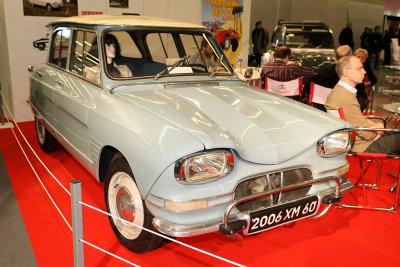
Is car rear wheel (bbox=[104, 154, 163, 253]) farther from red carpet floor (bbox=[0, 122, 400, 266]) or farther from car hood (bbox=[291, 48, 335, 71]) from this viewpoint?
car hood (bbox=[291, 48, 335, 71])

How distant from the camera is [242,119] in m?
2.84

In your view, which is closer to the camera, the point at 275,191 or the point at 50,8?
the point at 275,191

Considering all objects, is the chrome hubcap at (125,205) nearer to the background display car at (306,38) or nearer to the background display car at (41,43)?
the background display car at (41,43)

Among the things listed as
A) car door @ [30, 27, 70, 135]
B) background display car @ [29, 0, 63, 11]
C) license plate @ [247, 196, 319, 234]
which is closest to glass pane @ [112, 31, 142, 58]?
car door @ [30, 27, 70, 135]

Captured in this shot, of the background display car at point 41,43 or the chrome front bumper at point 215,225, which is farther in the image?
the background display car at point 41,43

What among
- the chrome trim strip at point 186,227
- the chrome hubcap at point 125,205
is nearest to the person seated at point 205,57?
the chrome hubcap at point 125,205

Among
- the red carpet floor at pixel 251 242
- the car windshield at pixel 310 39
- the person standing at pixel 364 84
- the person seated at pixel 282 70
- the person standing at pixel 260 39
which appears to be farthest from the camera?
the person standing at pixel 260 39

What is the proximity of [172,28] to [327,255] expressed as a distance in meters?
2.46

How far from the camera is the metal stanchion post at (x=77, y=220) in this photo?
228cm

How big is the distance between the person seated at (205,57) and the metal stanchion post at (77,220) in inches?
80.7

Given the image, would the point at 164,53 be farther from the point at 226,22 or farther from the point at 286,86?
the point at 226,22

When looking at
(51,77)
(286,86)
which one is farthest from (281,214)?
(286,86)

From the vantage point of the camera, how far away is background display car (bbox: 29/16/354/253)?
238cm

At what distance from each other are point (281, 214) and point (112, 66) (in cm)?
192
